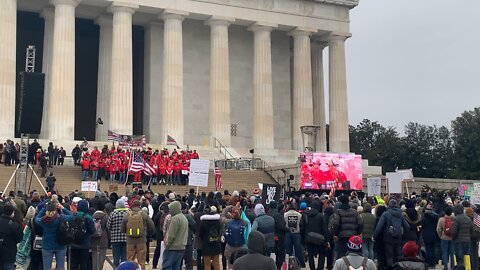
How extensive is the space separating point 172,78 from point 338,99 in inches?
647

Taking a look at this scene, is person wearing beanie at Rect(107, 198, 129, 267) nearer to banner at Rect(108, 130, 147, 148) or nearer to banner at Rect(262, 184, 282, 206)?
banner at Rect(262, 184, 282, 206)

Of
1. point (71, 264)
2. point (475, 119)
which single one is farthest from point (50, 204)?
point (475, 119)

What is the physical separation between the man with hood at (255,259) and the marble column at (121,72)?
4191cm

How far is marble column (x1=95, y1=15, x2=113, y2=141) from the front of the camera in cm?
5356

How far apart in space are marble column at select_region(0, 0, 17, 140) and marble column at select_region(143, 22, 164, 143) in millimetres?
12119

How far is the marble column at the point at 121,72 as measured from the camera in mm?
50781

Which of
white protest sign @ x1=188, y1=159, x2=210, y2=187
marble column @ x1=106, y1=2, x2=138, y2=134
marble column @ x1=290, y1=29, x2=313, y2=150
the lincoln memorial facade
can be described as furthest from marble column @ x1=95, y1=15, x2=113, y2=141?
white protest sign @ x1=188, y1=159, x2=210, y2=187

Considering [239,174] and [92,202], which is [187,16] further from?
[92,202]

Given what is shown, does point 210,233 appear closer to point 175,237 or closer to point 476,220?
point 175,237

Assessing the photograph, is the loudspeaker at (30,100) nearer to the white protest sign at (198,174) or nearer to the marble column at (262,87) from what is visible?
the white protest sign at (198,174)

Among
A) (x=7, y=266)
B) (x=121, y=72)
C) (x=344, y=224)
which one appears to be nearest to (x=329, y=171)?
(x=121, y=72)

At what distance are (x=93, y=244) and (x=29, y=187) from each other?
1845cm

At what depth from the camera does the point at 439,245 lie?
19.9 meters

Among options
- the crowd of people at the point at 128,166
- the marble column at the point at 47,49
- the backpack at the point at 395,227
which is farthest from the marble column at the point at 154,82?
the backpack at the point at 395,227
